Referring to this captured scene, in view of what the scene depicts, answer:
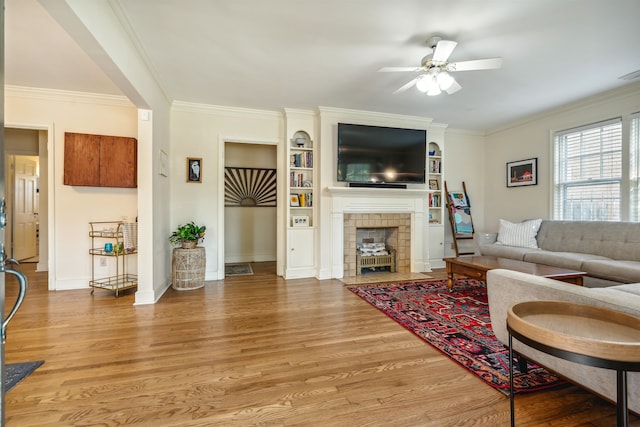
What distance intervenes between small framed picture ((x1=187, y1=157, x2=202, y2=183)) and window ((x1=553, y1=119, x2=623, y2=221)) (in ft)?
17.7

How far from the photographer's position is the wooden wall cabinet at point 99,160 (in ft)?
11.7

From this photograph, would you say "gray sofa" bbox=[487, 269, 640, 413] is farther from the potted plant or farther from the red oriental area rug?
the potted plant

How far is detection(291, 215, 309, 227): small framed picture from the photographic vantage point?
14.8 feet

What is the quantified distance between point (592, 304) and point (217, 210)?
13.4 feet

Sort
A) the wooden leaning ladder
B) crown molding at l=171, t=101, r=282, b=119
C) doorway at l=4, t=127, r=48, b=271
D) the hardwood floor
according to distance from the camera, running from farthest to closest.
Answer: the wooden leaning ladder → doorway at l=4, t=127, r=48, b=271 → crown molding at l=171, t=101, r=282, b=119 → the hardwood floor

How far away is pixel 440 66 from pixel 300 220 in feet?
9.07

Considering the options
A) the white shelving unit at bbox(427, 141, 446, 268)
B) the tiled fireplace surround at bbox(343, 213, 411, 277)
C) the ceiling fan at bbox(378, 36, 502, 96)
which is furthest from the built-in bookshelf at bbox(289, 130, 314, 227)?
the white shelving unit at bbox(427, 141, 446, 268)

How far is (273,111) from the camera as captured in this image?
14.7 ft

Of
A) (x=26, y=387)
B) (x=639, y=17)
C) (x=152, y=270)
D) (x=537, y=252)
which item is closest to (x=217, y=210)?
(x=152, y=270)

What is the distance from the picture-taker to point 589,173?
4.07 meters

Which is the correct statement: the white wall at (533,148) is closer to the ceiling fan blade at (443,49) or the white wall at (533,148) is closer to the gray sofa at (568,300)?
the ceiling fan blade at (443,49)

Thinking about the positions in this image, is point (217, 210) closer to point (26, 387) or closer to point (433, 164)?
point (26, 387)

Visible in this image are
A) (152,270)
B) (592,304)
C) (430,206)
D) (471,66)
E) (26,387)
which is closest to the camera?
(592,304)

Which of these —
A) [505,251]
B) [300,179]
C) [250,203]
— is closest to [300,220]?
[300,179]
